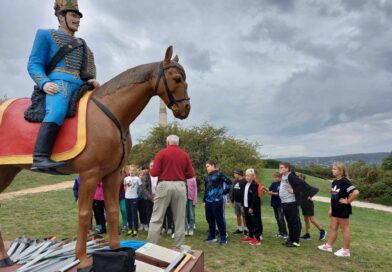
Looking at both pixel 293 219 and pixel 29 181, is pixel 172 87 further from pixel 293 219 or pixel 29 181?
pixel 29 181

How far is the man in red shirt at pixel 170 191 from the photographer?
19.8 feet

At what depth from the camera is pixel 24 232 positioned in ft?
27.7

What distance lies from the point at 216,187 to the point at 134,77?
4396 millimetres

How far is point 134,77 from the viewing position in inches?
150

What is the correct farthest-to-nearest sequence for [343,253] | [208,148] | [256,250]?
[208,148], [256,250], [343,253]

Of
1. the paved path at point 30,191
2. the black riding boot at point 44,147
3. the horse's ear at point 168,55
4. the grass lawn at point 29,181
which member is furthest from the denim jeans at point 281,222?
the grass lawn at point 29,181

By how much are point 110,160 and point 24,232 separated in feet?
20.8

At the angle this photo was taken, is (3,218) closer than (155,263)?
No

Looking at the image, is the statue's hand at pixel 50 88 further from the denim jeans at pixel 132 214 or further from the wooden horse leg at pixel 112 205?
the denim jeans at pixel 132 214

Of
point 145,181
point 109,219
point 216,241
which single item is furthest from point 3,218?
point 109,219

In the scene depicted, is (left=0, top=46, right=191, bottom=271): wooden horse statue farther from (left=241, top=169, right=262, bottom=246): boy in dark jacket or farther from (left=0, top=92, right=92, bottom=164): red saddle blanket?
(left=241, top=169, right=262, bottom=246): boy in dark jacket

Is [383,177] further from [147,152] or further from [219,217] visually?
[219,217]

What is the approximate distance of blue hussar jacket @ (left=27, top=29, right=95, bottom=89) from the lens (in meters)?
3.70

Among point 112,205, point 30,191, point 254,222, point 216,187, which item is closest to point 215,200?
point 216,187
